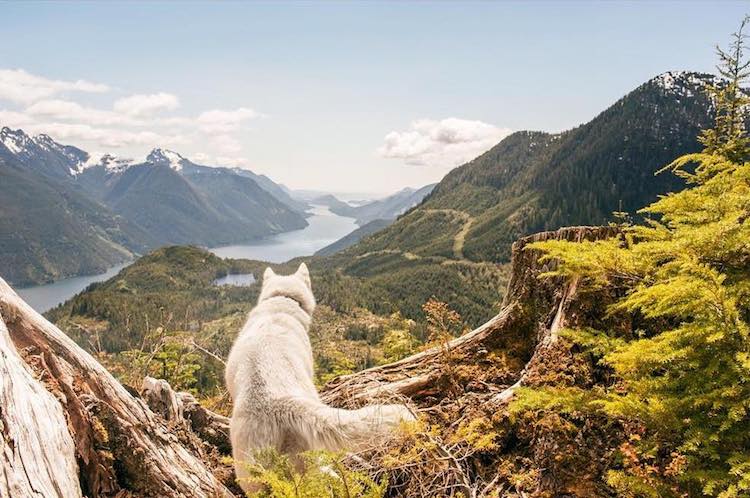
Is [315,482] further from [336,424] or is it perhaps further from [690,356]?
[690,356]

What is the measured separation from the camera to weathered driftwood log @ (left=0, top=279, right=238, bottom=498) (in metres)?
2.60

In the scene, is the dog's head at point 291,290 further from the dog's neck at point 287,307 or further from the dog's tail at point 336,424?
the dog's tail at point 336,424

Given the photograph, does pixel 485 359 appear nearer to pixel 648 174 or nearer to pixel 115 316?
pixel 115 316

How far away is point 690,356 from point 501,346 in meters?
3.34

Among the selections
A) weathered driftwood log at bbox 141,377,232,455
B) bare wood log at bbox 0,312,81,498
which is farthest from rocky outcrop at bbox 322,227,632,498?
bare wood log at bbox 0,312,81,498

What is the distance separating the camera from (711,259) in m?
2.85

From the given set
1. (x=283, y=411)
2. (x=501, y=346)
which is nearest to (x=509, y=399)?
(x=501, y=346)

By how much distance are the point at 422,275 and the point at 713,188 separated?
168998 mm

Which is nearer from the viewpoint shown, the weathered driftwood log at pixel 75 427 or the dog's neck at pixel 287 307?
the weathered driftwood log at pixel 75 427

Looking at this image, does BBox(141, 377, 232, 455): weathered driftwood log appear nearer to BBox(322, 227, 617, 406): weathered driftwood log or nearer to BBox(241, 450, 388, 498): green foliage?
BBox(322, 227, 617, 406): weathered driftwood log

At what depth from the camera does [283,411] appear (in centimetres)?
364

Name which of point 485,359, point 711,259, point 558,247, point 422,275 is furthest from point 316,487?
point 422,275

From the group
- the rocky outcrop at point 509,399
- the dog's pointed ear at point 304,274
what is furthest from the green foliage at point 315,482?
the dog's pointed ear at point 304,274

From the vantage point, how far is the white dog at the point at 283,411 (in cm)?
349
